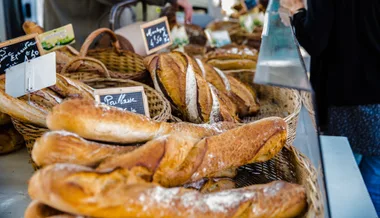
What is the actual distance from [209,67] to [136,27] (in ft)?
2.80

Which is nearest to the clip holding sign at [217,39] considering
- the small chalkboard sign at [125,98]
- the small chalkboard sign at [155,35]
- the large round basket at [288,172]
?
the small chalkboard sign at [155,35]

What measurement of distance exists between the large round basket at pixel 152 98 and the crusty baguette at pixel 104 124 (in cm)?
23

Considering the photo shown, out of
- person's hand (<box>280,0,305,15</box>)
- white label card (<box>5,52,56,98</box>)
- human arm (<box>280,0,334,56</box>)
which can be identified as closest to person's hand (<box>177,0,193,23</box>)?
person's hand (<box>280,0,305,15</box>)

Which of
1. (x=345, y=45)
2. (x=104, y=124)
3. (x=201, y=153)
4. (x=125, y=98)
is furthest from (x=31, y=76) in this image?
(x=345, y=45)

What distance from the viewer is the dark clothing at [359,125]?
7.88 ft

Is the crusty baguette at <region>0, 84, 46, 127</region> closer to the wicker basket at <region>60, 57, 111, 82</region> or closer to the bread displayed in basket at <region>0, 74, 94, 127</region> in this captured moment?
the bread displayed in basket at <region>0, 74, 94, 127</region>

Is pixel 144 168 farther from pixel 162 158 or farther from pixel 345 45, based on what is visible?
pixel 345 45

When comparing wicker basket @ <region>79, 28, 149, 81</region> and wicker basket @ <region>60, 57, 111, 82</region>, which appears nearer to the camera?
wicker basket @ <region>60, 57, 111, 82</region>

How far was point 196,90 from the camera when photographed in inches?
64.2

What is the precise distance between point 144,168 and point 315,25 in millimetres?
1812

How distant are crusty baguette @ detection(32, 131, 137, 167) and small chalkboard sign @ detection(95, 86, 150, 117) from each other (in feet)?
1.49

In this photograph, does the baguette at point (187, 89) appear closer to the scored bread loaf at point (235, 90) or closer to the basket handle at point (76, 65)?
the scored bread loaf at point (235, 90)

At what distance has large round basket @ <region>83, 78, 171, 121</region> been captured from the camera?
1.48 metres

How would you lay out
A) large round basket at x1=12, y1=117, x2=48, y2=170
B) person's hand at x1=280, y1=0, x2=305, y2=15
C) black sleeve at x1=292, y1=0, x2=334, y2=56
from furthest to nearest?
person's hand at x1=280, y1=0, x2=305, y2=15, black sleeve at x1=292, y1=0, x2=334, y2=56, large round basket at x1=12, y1=117, x2=48, y2=170
